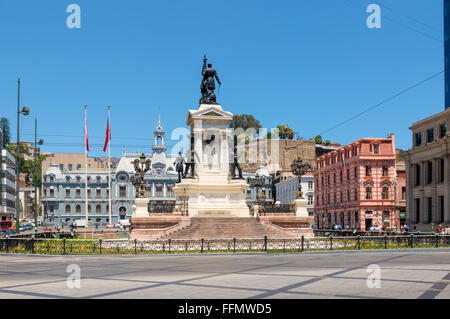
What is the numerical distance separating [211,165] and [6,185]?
69.9m

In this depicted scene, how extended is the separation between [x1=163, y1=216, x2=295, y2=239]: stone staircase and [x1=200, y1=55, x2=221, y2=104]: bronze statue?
10.8 metres

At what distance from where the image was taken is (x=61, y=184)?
123m

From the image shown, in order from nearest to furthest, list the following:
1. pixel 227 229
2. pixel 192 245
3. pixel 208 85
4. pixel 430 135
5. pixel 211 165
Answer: pixel 192 245 < pixel 227 229 < pixel 211 165 < pixel 208 85 < pixel 430 135

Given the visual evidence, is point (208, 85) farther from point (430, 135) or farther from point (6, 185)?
point (6, 185)

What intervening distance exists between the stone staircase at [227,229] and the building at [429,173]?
2927 cm

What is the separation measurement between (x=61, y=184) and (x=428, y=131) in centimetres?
8422

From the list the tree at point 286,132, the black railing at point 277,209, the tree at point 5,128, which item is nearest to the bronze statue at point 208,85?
the black railing at point 277,209

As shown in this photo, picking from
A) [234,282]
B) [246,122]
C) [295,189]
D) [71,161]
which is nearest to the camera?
[234,282]

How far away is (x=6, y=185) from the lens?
10081cm

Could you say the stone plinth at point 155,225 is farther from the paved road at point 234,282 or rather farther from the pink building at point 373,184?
the pink building at point 373,184

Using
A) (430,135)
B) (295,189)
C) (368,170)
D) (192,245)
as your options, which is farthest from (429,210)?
(192,245)

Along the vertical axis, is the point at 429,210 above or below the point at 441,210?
below

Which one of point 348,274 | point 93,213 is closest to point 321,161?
point 93,213
